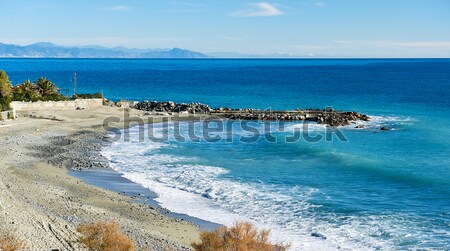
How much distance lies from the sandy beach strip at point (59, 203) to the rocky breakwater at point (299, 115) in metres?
21.2

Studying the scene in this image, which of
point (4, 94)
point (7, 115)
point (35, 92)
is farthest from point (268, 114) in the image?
point (4, 94)

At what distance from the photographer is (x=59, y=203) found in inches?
902

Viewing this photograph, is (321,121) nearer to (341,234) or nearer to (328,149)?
(328,149)

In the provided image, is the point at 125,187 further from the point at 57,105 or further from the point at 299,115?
the point at 299,115

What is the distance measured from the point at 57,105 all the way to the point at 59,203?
34.0 metres

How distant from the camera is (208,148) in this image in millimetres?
40281

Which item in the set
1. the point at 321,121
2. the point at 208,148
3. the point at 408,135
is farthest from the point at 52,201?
the point at 321,121

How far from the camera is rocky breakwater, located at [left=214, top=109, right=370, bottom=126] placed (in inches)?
2209

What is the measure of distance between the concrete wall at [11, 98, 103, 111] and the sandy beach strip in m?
10.2

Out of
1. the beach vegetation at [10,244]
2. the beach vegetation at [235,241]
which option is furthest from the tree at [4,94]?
the beach vegetation at [235,241]

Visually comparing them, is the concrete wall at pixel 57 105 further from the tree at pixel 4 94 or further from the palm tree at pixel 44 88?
the palm tree at pixel 44 88

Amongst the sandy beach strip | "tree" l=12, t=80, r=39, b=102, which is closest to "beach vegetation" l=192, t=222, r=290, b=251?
the sandy beach strip

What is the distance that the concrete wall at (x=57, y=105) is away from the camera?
2030 inches

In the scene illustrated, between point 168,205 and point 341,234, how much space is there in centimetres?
797
